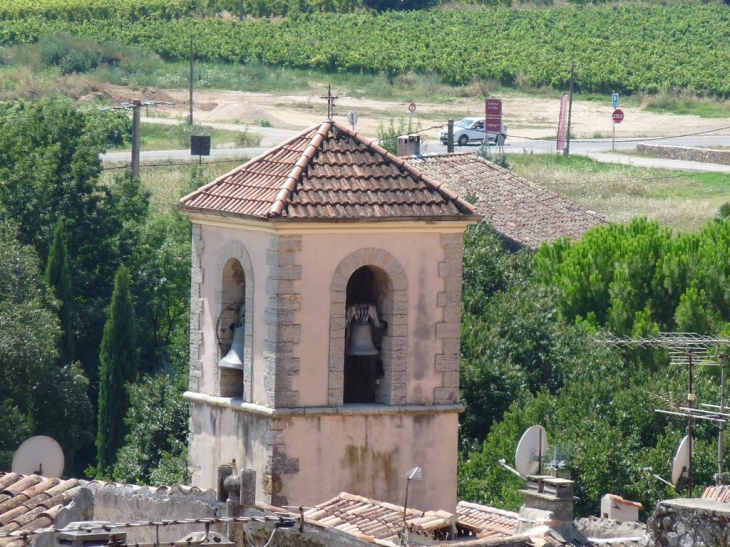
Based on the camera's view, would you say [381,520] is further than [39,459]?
No

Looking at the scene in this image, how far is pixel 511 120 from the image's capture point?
7044 centimetres

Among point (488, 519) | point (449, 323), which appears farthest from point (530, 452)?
point (449, 323)

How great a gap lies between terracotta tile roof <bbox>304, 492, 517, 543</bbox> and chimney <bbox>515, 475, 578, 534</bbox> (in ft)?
0.83

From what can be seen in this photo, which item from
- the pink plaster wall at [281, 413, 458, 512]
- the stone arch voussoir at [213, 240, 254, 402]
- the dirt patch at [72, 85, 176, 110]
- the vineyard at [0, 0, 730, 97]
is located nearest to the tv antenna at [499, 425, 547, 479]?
the pink plaster wall at [281, 413, 458, 512]

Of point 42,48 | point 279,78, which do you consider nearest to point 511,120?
point 279,78

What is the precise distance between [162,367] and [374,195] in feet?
71.8

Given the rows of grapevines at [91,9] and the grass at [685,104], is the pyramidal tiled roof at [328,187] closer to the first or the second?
the grass at [685,104]

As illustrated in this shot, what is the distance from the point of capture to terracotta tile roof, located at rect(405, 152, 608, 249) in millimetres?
42719

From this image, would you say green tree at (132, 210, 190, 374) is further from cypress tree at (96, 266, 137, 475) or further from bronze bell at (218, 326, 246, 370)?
bronze bell at (218, 326, 246, 370)

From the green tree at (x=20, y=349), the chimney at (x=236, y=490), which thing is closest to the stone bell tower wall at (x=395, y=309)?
the chimney at (x=236, y=490)

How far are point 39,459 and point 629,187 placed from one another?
128 ft

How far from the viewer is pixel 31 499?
17500 mm

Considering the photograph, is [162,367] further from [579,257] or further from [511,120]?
[511,120]

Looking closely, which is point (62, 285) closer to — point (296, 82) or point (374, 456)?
point (374, 456)
